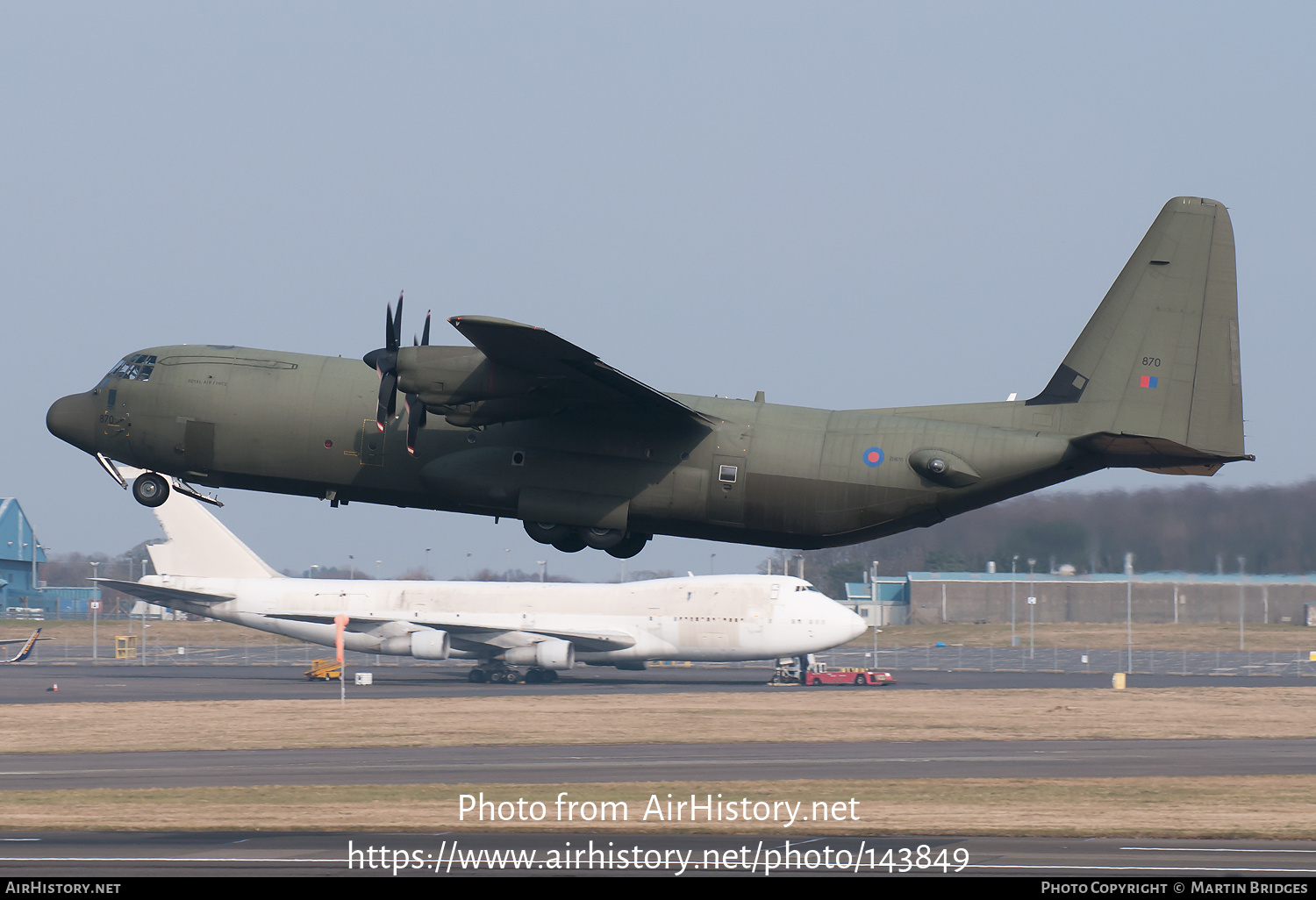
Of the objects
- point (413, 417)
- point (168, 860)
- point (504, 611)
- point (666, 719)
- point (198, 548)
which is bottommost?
point (666, 719)

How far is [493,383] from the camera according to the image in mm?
24672

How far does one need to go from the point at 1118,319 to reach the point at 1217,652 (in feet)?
231

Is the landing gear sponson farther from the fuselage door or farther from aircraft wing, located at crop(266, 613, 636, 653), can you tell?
aircraft wing, located at crop(266, 613, 636, 653)

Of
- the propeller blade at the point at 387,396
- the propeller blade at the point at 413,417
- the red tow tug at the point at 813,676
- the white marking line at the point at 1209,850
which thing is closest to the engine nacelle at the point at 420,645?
the red tow tug at the point at 813,676

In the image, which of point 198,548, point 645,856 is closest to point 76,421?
point 645,856

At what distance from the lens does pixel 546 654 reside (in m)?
81.1

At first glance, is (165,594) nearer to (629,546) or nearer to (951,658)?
(951,658)

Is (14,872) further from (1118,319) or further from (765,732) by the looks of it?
(765,732)

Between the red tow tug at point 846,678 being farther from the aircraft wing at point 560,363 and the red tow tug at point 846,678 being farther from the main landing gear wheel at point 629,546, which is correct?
the aircraft wing at point 560,363

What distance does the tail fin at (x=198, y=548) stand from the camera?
8506 cm

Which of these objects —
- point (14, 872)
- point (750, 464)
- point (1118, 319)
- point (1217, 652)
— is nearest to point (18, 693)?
point (14, 872)

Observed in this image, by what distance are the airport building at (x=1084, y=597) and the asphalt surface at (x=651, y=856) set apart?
2477 cm

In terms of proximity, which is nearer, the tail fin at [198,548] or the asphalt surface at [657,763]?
the asphalt surface at [657,763]

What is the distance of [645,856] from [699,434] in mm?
11377
